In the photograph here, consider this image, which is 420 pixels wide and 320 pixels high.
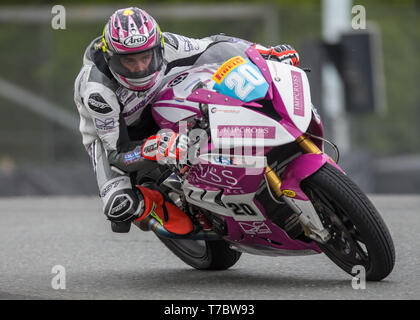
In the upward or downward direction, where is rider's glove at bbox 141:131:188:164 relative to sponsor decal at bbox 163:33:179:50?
downward

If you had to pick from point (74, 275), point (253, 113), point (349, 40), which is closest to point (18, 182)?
point (349, 40)

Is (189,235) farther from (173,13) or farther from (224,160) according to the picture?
(173,13)

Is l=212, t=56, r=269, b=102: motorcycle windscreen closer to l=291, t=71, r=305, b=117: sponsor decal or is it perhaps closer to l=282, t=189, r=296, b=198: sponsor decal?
l=291, t=71, r=305, b=117: sponsor decal

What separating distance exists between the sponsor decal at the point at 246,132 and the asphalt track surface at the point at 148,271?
2.81ft

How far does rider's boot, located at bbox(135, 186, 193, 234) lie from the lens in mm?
5910

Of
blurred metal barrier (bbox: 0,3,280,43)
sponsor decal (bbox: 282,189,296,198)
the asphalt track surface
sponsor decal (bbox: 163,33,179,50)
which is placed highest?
blurred metal barrier (bbox: 0,3,280,43)

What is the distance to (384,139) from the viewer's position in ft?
58.3

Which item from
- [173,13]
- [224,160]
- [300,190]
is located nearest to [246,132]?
[224,160]

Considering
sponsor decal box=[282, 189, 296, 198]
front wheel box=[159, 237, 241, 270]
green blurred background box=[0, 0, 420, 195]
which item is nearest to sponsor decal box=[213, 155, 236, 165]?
sponsor decal box=[282, 189, 296, 198]

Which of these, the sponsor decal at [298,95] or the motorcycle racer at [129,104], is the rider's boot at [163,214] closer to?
the motorcycle racer at [129,104]

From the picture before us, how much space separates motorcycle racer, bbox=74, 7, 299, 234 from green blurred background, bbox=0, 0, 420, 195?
10937 millimetres

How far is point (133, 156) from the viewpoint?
5.75 meters

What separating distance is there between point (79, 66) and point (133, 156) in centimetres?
1230
